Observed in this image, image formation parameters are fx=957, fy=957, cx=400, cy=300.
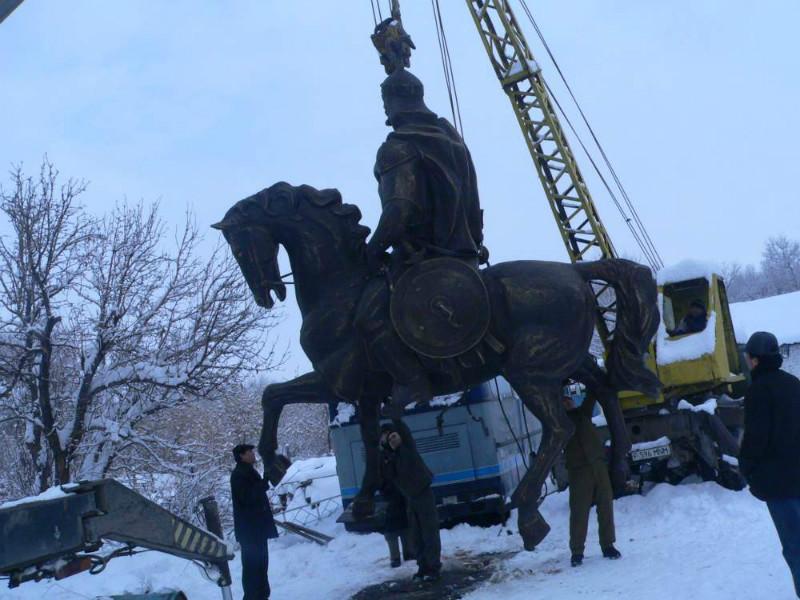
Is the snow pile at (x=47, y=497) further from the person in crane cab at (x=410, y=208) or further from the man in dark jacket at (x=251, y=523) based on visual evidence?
the man in dark jacket at (x=251, y=523)

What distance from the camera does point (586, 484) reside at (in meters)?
9.60

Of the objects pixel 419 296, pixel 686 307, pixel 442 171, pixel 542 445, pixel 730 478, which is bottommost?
pixel 730 478

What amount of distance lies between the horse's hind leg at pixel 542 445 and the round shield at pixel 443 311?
1.63 feet

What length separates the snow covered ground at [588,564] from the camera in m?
7.55

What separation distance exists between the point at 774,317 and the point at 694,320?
3554 centimetres

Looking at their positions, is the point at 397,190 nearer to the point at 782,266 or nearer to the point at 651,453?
the point at 651,453

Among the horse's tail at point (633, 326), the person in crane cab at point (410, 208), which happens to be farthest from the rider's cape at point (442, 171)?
the horse's tail at point (633, 326)

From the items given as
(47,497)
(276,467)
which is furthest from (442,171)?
(47,497)

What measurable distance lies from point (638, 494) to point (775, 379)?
7.55 meters

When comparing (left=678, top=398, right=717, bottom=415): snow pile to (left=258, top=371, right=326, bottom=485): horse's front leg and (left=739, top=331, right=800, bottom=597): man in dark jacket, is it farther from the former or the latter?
(left=258, top=371, right=326, bottom=485): horse's front leg

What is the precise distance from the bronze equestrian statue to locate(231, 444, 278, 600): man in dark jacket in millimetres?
2188

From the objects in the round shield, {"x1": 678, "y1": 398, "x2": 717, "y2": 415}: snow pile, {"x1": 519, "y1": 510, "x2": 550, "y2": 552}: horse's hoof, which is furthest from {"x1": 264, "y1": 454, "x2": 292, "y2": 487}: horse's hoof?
{"x1": 678, "y1": 398, "x2": 717, "y2": 415}: snow pile

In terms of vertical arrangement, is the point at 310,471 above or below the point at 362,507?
below

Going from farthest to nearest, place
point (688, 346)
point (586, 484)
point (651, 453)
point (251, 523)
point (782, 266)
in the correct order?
point (782, 266) < point (688, 346) < point (651, 453) < point (586, 484) < point (251, 523)
